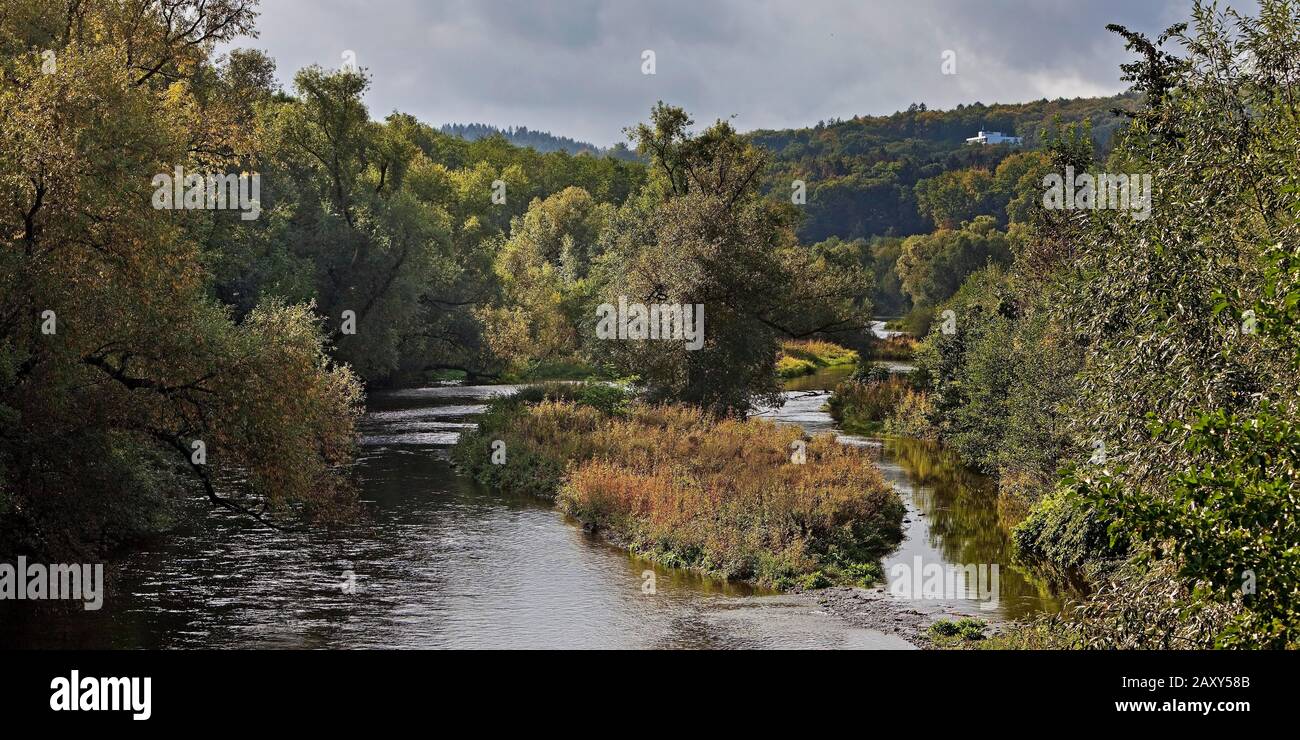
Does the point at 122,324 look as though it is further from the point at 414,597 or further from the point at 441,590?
the point at 441,590

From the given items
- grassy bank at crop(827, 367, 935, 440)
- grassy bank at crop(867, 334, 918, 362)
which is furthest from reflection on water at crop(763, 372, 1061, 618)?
grassy bank at crop(867, 334, 918, 362)

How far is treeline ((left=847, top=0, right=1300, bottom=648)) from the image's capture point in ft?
38.5

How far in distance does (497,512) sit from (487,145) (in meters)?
128

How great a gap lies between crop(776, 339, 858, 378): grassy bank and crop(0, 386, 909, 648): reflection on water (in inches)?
2301

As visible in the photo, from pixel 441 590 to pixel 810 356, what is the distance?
76113mm

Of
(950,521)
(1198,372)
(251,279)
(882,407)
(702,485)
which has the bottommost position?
(950,521)

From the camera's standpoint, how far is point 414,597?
25.7 meters

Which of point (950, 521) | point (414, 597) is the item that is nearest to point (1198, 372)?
point (414, 597)

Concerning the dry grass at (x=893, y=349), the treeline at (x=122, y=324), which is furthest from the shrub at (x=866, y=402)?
the treeline at (x=122, y=324)

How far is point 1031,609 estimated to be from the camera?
2505 cm

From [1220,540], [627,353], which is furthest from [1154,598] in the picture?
[627,353]

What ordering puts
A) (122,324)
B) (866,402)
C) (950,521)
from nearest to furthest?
(122,324) < (950,521) < (866,402)

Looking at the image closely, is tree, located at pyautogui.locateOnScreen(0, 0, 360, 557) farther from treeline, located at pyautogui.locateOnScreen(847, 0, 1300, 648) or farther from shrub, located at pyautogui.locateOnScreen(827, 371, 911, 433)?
shrub, located at pyautogui.locateOnScreen(827, 371, 911, 433)

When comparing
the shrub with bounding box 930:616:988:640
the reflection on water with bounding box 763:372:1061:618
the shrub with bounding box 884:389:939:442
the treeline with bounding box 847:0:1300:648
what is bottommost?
the shrub with bounding box 930:616:988:640
